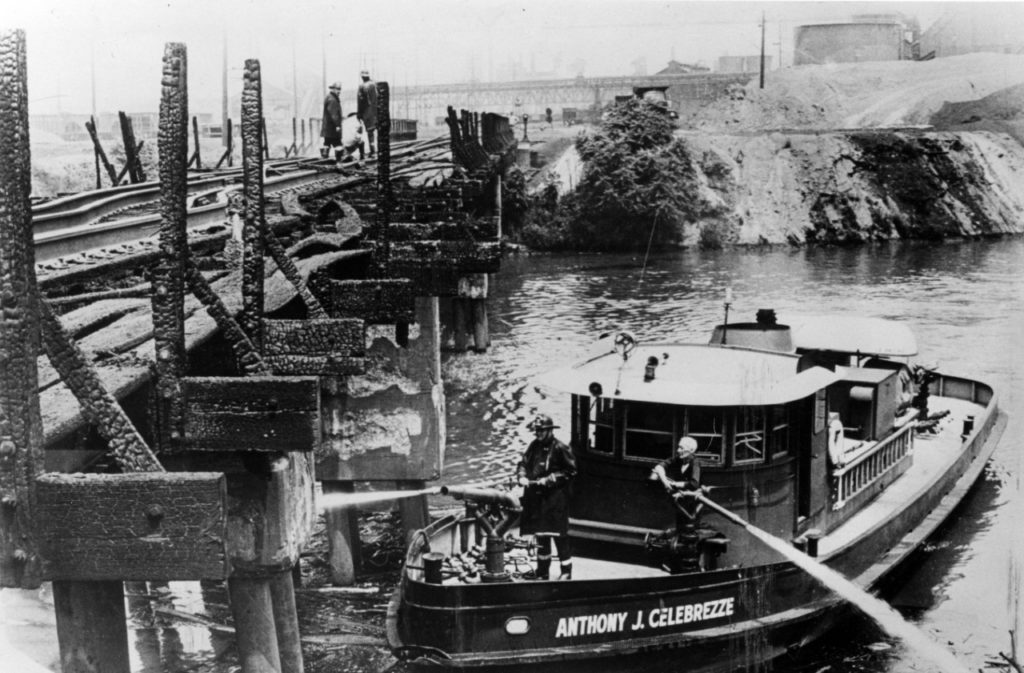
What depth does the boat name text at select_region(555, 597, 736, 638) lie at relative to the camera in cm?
1223

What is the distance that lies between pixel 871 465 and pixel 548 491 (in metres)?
6.92

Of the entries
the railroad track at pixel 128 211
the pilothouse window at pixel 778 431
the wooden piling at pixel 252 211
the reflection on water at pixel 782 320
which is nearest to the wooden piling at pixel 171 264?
the wooden piling at pixel 252 211

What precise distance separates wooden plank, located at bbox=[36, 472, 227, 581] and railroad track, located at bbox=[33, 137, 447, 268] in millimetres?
4148

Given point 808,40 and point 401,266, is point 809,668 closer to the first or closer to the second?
point 401,266

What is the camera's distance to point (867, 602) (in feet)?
50.9

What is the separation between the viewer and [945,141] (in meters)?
67.1

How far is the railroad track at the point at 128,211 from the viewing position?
1146 centimetres

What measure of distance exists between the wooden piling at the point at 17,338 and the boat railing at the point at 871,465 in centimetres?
1198

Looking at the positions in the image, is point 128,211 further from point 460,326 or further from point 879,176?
point 879,176

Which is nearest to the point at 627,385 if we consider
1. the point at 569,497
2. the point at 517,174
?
the point at 569,497

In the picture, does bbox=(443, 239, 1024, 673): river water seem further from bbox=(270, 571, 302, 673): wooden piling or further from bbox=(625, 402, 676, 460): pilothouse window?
bbox=(270, 571, 302, 673): wooden piling

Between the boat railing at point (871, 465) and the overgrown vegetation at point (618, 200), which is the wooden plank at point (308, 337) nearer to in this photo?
the boat railing at point (871, 465)

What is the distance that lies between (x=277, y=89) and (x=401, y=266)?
68765 millimetres

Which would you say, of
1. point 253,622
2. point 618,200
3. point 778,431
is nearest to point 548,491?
point 778,431
